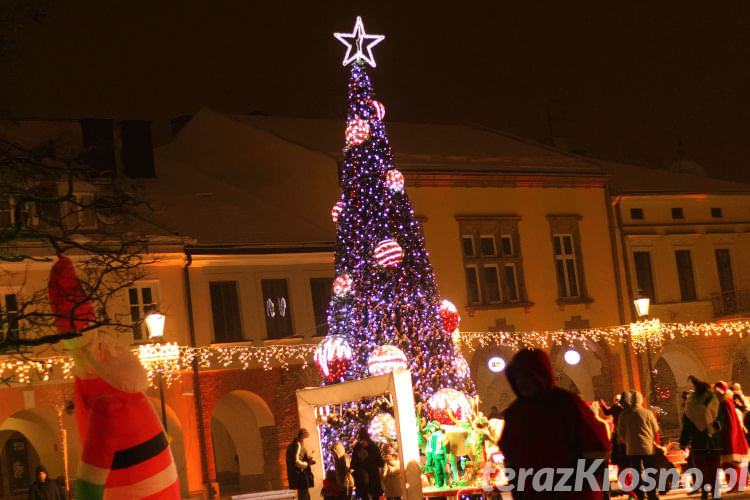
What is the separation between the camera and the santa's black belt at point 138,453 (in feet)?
37.4

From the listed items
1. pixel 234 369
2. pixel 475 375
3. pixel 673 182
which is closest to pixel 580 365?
pixel 475 375

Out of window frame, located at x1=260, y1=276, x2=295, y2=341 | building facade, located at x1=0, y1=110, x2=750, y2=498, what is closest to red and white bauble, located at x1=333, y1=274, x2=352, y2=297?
building facade, located at x1=0, y1=110, x2=750, y2=498

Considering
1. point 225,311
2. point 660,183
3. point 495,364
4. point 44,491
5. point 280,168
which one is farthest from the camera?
point 660,183

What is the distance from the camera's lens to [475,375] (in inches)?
1368

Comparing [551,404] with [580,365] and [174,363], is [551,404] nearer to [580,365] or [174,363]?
[174,363]

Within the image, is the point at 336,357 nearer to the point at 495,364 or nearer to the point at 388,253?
the point at 388,253

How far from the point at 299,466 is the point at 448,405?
3.15 m

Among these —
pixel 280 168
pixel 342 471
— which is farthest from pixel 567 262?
pixel 342 471

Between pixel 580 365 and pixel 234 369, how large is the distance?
40.6 feet

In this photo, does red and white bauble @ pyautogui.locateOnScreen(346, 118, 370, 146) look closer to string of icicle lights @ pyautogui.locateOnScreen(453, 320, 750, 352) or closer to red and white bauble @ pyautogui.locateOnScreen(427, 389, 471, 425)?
red and white bauble @ pyautogui.locateOnScreen(427, 389, 471, 425)

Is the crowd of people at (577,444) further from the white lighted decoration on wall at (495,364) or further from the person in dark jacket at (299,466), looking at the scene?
the white lighted decoration on wall at (495,364)

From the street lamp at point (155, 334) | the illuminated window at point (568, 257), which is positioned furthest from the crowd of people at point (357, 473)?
the illuminated window at point (568, 257)

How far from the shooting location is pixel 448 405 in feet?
68.5

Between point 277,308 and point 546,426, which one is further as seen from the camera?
point 277,308
